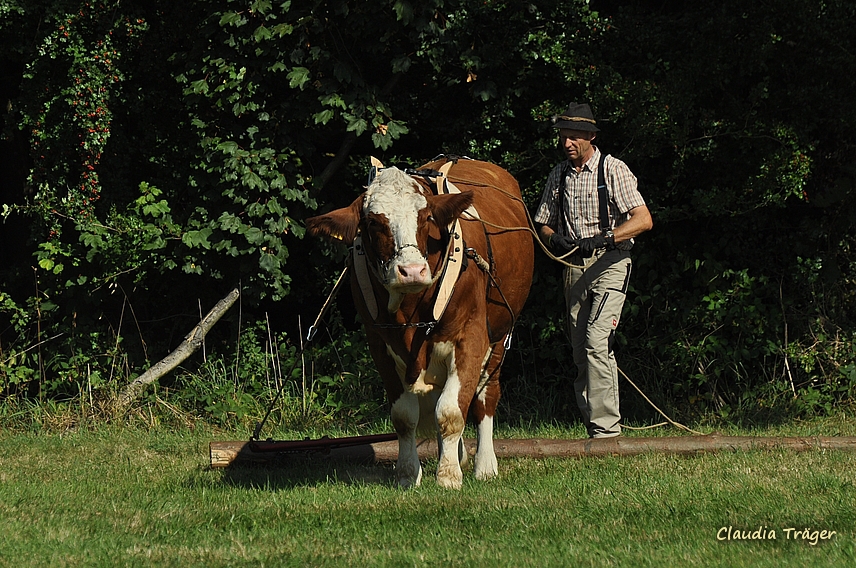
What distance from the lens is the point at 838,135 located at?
932 centimetres

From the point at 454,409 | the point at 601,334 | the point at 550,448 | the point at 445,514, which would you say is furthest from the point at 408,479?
the point at 601,334

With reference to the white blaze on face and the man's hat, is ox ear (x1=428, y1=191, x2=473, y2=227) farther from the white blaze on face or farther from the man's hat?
the man's hat

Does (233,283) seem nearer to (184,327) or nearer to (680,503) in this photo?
(184,327)

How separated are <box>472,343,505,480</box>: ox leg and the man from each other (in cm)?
70

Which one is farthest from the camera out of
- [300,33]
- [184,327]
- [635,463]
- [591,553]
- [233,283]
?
[184,327]

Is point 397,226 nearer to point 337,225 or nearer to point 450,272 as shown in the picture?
point 337,225

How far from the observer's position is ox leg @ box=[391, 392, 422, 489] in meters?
6.55

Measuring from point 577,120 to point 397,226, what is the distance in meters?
2.32

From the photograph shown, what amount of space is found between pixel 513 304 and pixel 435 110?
316 cm

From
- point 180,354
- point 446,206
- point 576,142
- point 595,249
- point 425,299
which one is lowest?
point 180,354

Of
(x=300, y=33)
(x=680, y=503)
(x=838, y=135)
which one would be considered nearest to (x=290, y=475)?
(x=680, y=503)

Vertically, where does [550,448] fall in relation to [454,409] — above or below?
below

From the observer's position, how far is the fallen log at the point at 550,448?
23.6 feet

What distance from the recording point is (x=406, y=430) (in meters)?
6.62
